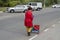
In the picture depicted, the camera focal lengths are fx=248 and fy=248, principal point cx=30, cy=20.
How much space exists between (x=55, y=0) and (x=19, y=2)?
121 feet

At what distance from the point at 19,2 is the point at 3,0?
4.43m

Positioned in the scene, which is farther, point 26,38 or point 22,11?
point 22,11

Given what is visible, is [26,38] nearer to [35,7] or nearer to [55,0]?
[35,7]

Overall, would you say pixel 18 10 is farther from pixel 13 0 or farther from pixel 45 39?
pixel 45 39

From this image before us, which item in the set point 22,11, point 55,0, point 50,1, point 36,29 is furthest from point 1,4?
point 36,29

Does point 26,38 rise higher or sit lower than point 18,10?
higher

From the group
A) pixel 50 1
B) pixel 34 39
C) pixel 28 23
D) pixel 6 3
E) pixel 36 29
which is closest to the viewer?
pixel 34 39

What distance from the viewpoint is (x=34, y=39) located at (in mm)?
12305

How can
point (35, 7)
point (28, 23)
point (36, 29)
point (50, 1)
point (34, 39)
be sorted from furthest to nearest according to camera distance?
point (50, 1) → point (35, 7) → point (36, 29) → point (28, 23) → point (34, 39)

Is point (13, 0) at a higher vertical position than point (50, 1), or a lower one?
higher

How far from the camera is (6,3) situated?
214 ft

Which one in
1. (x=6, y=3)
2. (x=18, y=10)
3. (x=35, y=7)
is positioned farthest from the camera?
(x=6, y=3)

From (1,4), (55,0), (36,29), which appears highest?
(36,29)

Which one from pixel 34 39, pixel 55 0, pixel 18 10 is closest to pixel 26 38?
pixel 34 39
